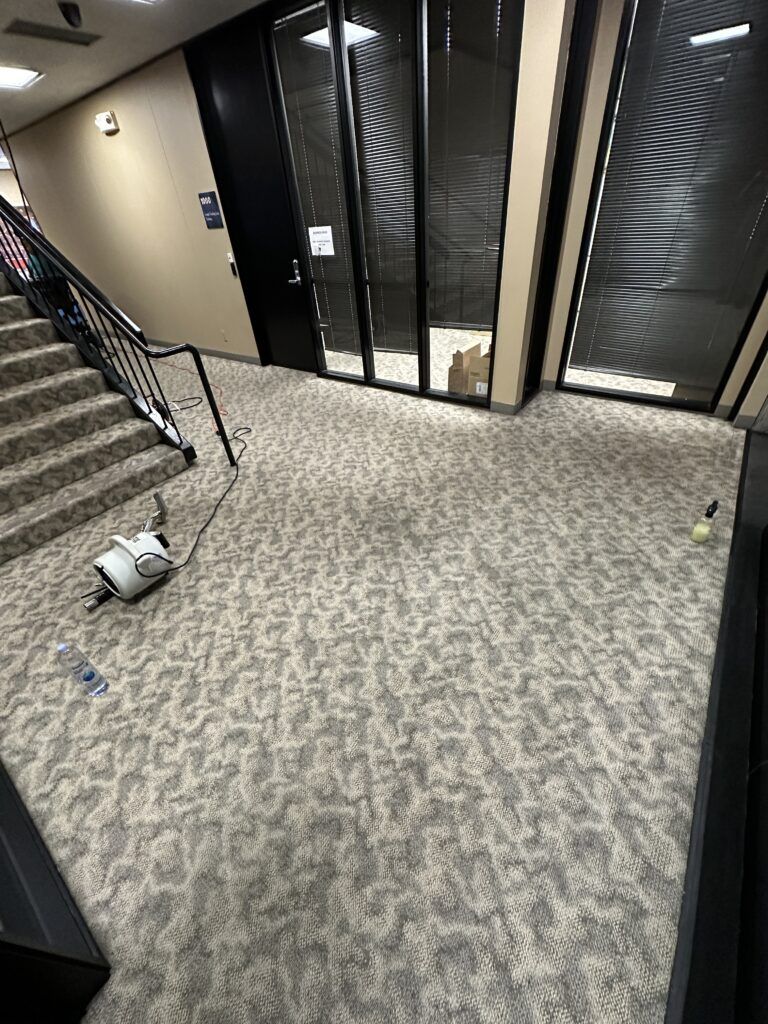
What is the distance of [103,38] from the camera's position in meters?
3.28

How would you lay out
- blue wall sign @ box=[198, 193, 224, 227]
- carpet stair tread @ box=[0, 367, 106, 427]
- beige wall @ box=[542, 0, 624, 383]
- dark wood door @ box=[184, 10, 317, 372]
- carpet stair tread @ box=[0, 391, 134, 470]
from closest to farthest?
beige wall @ box=[542, 0, 624, 383] → carpet stair tread @ box=[0, 391, 134, 470] → carpet stair tread @ box=[0, 367, 106, 427] → dark wood door @ box=[184, 10, 317, 372] → blue wall sign @ box=[198, 193, 224, 227]

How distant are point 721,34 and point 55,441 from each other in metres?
4.75

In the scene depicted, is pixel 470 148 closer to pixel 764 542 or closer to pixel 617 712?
pixel 764 542

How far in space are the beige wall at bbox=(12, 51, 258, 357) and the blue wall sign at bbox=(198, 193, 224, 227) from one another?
71 mm

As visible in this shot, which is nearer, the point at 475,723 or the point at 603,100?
the point at 475,723

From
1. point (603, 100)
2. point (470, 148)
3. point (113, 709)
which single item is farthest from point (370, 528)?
point (603, 100)

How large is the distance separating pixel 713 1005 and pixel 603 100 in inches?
169

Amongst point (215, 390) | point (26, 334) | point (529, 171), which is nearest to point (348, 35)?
point (529, 171)

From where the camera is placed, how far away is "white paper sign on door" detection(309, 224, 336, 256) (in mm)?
3818

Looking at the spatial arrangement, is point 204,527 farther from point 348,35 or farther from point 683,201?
point 683,201

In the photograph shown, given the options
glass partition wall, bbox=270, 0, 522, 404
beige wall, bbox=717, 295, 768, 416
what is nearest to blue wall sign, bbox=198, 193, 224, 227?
glass partition wall, bbox=270, 0, 522, 404

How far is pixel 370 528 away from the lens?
2537mm

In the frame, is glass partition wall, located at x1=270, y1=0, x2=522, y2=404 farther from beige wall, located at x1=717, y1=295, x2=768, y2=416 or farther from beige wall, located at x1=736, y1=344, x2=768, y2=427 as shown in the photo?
beige wall, located at x1=736, y1=344, x2=768, y2=427

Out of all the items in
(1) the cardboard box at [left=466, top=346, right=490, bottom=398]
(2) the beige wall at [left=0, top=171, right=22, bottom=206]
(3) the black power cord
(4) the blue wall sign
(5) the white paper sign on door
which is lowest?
(3) the black power cord
